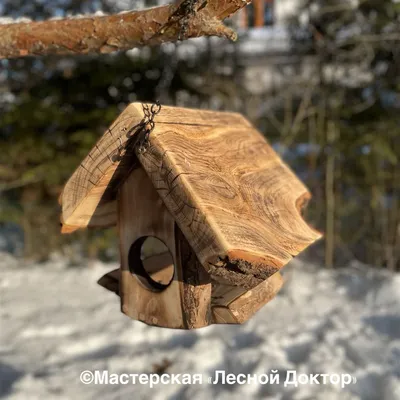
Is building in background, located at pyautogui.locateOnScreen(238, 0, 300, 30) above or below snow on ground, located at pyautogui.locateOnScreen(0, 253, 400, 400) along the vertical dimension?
above

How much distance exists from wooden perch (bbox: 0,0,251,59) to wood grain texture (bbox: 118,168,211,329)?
1.30 feet

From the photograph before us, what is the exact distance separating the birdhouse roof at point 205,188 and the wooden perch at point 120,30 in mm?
225

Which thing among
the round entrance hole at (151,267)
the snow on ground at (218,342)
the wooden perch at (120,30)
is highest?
the wooden perch at (120,30)

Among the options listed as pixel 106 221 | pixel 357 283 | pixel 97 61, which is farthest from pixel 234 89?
pixel 106 221

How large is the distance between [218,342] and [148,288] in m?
1.87

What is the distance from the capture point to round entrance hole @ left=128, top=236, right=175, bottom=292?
1.43 metres

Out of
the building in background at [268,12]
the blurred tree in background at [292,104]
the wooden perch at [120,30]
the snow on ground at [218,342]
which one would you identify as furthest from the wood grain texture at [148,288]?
the building in background at [268,12]

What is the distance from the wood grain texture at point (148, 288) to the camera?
1251 millimetres

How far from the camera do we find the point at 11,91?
450 centimetres

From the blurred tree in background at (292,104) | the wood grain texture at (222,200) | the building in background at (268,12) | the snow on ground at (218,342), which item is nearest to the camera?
the wood grain texture at (222,200)

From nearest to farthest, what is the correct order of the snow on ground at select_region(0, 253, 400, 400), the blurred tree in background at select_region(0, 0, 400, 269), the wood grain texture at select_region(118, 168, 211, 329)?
the wood grain texture at select_region(118, 168, 211, 329)
the snow on ground at select_region(0, 253, 400, 400)
the blurred tree in background at select_region(0, 0, 400, 269)

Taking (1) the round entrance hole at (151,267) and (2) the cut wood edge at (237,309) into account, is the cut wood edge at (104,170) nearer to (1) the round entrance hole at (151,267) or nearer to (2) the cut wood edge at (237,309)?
(1) the round entrance hole at (151,267)

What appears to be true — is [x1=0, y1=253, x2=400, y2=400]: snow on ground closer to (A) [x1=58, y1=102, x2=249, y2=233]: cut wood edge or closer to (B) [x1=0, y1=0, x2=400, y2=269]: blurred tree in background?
(B) [x1=0, y1=0, x2=400, y2=269]: blurred tree in background

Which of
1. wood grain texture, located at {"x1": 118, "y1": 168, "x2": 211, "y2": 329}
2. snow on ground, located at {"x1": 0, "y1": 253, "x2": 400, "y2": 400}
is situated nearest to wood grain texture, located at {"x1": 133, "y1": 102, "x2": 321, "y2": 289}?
wood grain texture, located at {"x1": 118, "y1": 168, "x2": 211, "y2": 329}
